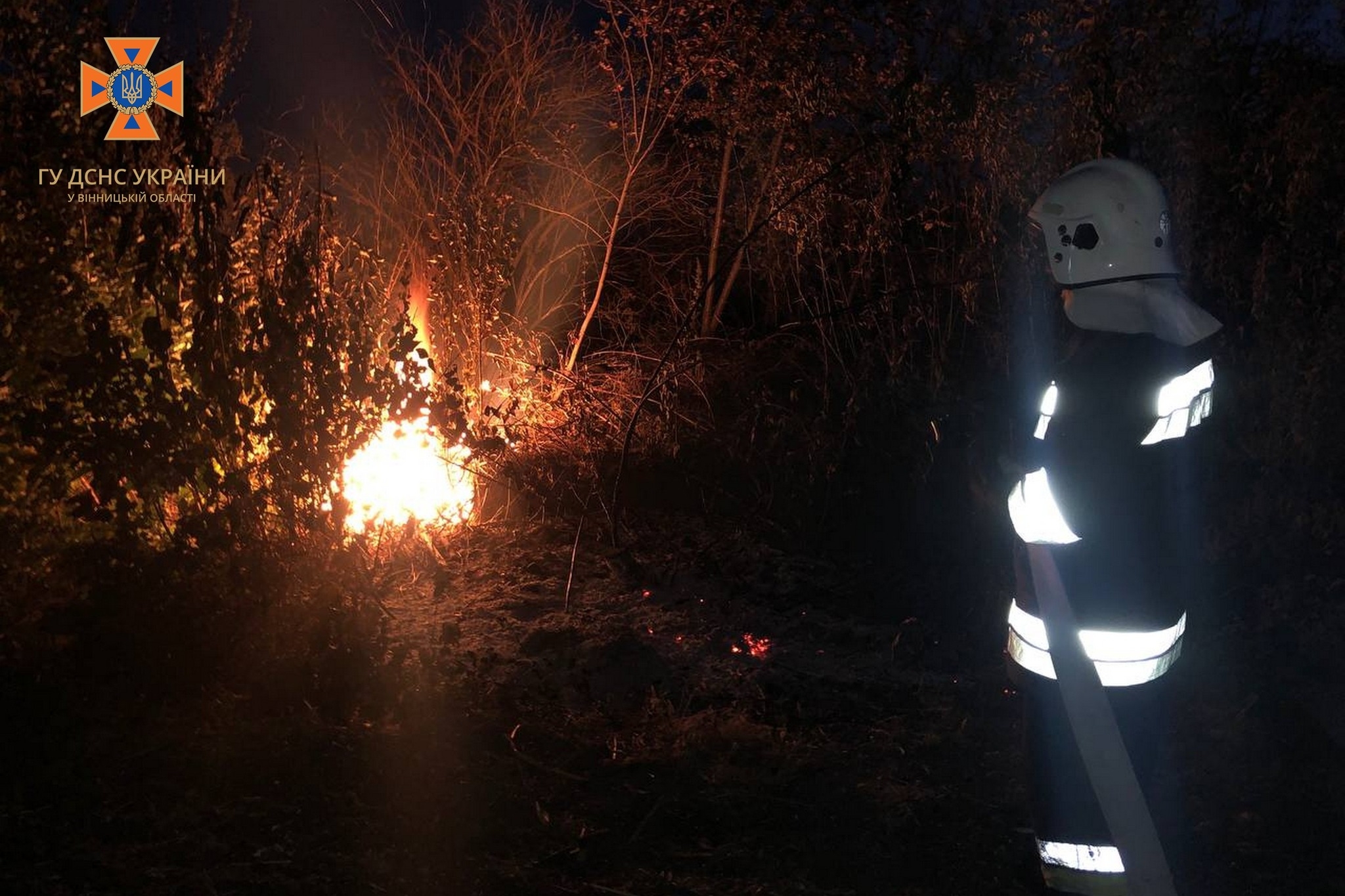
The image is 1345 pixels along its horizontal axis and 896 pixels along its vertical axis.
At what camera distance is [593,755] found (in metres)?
4.28

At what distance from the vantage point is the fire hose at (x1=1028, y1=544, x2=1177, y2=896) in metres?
2.80

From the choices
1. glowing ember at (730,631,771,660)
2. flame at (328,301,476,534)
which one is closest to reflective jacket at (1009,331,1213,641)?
glowing ember at (730,631,771,660)

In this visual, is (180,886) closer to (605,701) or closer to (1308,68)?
(605,701)

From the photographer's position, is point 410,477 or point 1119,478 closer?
point 1119,478

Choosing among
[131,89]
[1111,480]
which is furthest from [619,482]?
[1111,480]

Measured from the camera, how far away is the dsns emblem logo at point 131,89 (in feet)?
15.5

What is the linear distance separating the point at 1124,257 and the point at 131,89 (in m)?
4.11

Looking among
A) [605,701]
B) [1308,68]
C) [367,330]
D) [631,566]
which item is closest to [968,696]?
[605,701]

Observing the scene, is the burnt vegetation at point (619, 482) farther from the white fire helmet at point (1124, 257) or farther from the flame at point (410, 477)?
the white fire helmet at point (1124, 257)

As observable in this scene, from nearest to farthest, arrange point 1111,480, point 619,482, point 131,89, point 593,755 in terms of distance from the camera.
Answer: point 1111,480 < point 593,755 < point 131,89 < point 619,482

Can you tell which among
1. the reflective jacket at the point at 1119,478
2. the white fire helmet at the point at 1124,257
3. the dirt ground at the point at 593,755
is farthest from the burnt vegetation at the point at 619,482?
the white fire helmet at the point at 1124,257

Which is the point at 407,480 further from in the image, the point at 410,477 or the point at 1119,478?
the point at 1119,478

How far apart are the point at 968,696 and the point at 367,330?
3072mm

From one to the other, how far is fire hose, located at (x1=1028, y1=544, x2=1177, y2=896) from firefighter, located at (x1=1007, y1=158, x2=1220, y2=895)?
60 millimetres
